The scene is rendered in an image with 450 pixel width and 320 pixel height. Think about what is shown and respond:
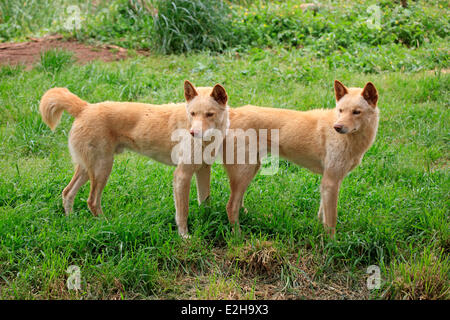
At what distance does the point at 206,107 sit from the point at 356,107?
131 cm

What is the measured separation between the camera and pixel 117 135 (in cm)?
477

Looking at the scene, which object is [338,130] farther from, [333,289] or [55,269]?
[55,269]

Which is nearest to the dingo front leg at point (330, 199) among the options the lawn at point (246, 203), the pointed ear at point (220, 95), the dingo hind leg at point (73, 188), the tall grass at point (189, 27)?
the lawn at point (246, 203)

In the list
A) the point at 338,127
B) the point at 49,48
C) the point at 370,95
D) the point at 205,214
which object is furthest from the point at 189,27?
the point at 338,127

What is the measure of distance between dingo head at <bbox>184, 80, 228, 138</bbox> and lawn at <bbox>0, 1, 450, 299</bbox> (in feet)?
3.01

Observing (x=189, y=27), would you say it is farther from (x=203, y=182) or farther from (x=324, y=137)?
(x=324, y=137)

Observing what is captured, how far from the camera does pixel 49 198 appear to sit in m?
5.11

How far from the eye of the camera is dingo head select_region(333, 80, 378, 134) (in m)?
4.27

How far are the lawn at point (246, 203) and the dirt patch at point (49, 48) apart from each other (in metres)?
0.36

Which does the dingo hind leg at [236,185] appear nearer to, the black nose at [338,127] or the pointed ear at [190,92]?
the pointed ear at [190,92]

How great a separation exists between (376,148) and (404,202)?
1.31 meters

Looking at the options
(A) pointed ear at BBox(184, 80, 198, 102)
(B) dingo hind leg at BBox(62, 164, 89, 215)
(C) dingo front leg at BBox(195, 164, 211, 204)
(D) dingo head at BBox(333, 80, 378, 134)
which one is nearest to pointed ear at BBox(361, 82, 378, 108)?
(D) dingo head at BBox(333, 80, 378, 134)

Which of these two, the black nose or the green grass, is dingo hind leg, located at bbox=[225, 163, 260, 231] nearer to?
the green grass

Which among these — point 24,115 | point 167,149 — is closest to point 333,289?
point 167,149
